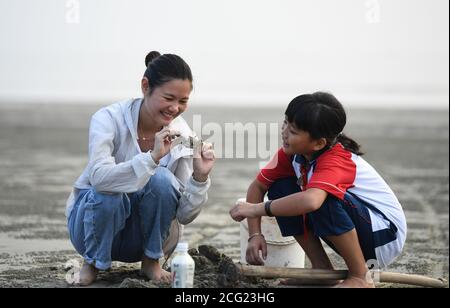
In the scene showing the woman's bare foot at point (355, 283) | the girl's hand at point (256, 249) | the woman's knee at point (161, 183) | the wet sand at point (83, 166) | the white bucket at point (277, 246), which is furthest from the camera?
the wet sand at point (83, 166)

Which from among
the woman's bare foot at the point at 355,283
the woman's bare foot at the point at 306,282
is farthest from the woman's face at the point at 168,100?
the woman's bare foot at the point at 355,283

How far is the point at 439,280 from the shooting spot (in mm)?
4816

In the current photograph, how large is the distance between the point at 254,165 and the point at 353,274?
814cm

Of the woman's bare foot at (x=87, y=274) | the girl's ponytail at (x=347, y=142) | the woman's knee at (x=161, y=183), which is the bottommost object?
the woman's bare foot at (x=87, y=274)

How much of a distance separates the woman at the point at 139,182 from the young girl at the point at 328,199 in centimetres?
35

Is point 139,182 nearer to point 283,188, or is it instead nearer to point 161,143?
point 161,143

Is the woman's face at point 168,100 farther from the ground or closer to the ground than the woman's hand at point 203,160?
farther from the ground

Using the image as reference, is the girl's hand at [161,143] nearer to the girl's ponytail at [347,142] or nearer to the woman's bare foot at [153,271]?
the woman's bare foot at [153,271]

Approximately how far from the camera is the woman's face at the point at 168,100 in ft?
14.2

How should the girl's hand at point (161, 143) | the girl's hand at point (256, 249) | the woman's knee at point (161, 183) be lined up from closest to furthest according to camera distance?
the girl's hand at point (161, 143)
the woman's knee at point (161, 183)
the girl's hand at point (256, 249)

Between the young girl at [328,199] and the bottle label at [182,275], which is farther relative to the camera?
the young girl at [328,199]

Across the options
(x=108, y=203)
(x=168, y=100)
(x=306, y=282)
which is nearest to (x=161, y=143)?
(x=168, y=100)
